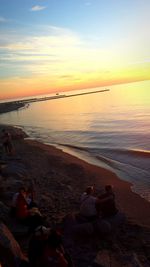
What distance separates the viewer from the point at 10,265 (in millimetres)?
6406

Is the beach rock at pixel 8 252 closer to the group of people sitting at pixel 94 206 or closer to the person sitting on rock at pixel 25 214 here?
the person sitting on rock at pixel 25 214

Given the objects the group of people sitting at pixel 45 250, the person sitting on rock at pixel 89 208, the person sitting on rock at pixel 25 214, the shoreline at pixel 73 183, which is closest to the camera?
the group of people sitting at pixel 45 250

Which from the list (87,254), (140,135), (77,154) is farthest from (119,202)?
(140,135)

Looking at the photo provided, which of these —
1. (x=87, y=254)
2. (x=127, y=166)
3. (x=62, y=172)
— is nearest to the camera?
(x=87, y=254)

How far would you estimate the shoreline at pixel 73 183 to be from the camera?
12148 mm

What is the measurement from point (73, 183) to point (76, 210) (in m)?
4.74

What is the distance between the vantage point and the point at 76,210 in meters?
11.4

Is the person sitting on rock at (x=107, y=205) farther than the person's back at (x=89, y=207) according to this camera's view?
Yes

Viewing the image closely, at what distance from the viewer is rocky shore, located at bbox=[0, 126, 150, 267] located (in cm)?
768

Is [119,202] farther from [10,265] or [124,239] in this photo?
[10,265]

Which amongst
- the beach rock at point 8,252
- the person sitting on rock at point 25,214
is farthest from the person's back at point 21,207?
the beach rock at point 8,252

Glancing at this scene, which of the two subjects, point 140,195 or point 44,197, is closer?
point 44,197

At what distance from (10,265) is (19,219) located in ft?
8.62

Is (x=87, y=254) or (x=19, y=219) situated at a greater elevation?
(x=19, y=219)
